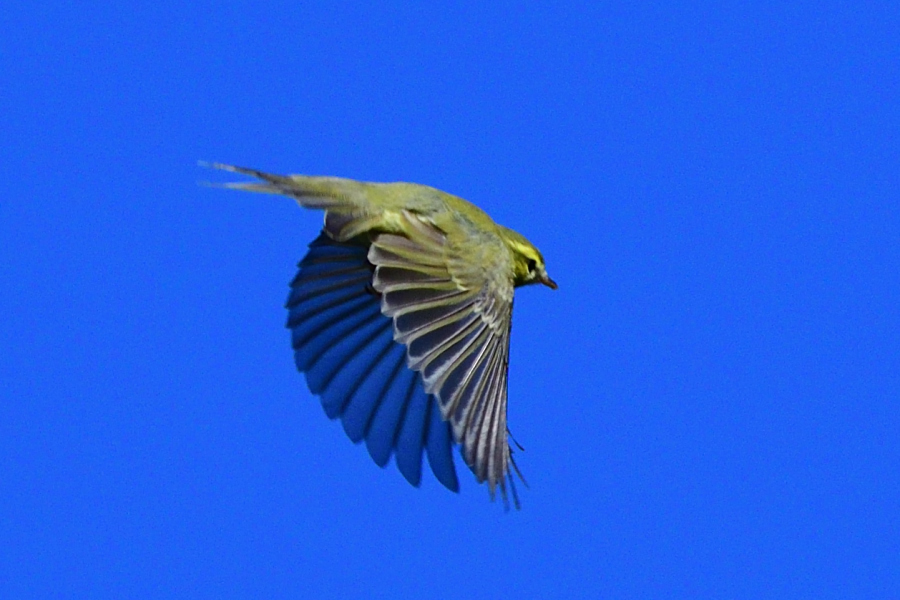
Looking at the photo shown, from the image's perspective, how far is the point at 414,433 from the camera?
8438 millimetres

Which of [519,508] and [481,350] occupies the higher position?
[481,350]

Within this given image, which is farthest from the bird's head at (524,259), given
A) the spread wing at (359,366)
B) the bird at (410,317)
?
the spread wing at (359,366)

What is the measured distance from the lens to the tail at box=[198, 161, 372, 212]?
7418 millimetres

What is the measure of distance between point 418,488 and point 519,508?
→ 4.02 ft

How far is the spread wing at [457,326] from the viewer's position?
7094mm

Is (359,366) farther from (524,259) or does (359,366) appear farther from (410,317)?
(410,317)

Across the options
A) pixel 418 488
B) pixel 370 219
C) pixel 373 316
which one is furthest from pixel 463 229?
pixel 418 488

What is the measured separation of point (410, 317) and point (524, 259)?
4.66 feet

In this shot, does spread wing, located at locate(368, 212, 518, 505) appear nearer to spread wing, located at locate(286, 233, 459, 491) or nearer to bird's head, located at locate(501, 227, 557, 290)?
bird's head, located at locate(501, 227, 557, 290)

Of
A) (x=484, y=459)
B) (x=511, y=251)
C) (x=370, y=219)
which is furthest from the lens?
(x=511, y=251)

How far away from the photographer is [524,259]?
8359 millimetres

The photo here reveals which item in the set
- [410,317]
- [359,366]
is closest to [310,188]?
[410,317]

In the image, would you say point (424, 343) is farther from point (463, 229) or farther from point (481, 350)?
point (463, 229)

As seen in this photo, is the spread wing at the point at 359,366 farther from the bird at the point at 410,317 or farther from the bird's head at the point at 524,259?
the bird's head at the point at 524,259
